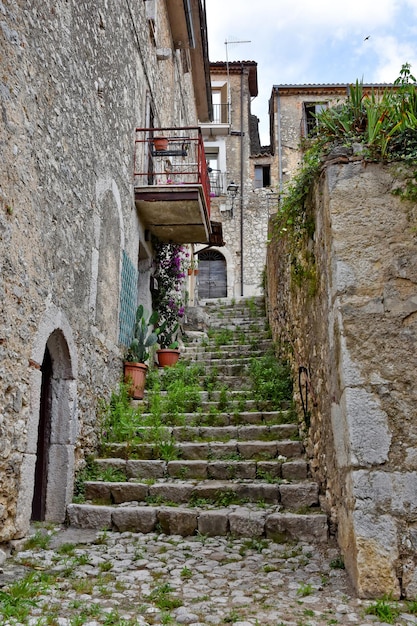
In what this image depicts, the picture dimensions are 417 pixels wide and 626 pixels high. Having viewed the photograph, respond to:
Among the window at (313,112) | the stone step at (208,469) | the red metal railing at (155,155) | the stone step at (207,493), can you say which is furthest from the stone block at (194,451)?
the red metal railing at (155,155)

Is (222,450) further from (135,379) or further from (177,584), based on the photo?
(177,584)

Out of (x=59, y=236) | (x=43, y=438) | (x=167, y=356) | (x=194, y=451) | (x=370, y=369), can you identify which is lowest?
(x=194, y=451)

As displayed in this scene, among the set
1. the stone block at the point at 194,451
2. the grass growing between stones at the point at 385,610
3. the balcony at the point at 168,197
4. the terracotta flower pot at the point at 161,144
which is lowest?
the grass growing between stones at the point at 385,610

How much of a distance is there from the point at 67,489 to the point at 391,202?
11.4ft

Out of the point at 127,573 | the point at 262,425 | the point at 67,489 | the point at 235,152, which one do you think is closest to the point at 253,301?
the point at 262,425

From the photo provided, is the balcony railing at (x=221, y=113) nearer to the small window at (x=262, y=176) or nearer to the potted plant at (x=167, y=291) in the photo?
the small window at (x=262, y=176)

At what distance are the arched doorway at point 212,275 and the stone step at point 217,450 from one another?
14456 millimetres

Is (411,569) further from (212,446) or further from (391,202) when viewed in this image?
(212,446)

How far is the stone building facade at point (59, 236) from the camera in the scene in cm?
398

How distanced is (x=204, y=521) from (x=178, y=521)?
0.22 m

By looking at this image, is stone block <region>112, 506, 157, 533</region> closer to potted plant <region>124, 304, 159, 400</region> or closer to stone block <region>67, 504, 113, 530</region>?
stone block <region>67, 504, 113, 530</region>

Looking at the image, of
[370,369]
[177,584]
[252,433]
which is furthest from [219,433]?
[370,369]

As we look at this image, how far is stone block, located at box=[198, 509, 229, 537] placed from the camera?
4.50m

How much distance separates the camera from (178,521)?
15.1 ft
